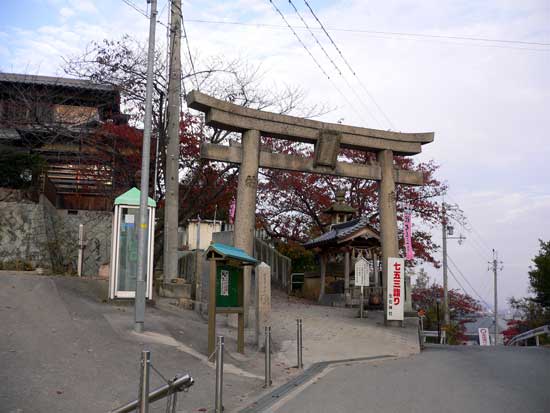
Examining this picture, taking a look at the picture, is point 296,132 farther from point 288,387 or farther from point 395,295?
point 288,387

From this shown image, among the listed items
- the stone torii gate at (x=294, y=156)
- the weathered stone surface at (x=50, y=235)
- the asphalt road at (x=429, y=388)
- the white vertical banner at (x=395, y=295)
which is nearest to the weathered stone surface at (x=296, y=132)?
the stone torii gate at (x=294, y=156)

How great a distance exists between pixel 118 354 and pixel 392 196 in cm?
1166

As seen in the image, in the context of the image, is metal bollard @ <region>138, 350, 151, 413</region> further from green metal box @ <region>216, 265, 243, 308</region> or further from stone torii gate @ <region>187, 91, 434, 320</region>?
stone torii gate @ <region>187, 91, 434, 320</region>

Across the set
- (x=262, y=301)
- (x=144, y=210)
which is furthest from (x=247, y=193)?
(x=144, y=210)

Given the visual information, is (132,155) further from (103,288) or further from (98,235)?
(103,288)

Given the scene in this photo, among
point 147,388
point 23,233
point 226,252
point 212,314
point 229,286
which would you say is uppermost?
point 23,233

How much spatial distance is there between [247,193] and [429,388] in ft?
28.3

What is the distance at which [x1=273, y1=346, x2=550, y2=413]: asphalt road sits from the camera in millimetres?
7801

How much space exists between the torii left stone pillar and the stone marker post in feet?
8.01

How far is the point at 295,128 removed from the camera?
17.3m

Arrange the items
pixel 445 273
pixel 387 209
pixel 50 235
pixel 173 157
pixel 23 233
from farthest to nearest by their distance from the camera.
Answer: pixel 445 273, pixel 50 235, pixel 23 233, pixel 387 209, pixel 173 157

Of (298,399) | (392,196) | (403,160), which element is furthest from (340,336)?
(403,160)

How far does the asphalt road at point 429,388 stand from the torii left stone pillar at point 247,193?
17.3 ft

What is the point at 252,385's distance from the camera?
9.50 metres
